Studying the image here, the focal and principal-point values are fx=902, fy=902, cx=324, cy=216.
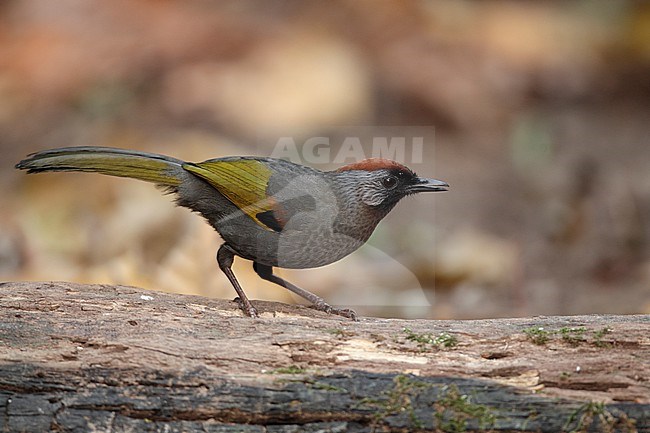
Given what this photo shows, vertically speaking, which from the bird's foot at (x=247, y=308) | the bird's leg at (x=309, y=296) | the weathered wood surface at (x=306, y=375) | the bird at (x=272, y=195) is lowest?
the weathered wood surface at (x=306, y=375)

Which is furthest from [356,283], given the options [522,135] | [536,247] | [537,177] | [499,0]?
[499,0]

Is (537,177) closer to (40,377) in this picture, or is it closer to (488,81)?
(488,81)

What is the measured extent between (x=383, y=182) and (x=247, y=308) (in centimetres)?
102

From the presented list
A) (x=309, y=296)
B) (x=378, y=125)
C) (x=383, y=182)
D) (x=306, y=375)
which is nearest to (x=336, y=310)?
(x=309, y=296)

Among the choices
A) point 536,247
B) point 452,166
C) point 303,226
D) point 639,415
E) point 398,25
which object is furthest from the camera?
point 398,25

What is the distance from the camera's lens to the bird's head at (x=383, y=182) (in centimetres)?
463

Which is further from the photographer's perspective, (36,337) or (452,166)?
(452,166)

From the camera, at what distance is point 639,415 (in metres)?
3.05

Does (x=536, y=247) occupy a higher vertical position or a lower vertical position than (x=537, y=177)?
lower

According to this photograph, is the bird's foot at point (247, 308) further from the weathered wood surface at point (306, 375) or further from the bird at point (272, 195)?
the weathered wood surface at point (306, 375)

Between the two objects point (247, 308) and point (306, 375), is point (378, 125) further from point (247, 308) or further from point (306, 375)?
point (306, 375)

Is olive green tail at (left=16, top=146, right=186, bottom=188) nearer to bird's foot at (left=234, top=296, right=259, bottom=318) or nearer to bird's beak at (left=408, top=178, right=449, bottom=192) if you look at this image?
bird's foot at (left=234, top=296, right=259, bottom=318)

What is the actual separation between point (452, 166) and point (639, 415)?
5781 mm

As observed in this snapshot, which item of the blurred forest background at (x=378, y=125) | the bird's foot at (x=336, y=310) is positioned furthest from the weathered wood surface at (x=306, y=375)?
the blurred forest background at (x=378, y=125)
